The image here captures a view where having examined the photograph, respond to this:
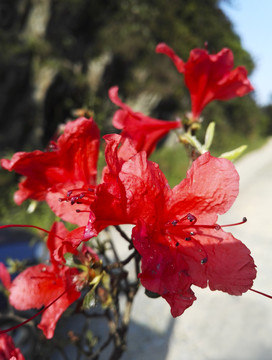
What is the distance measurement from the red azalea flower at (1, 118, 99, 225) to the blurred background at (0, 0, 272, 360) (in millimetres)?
1869

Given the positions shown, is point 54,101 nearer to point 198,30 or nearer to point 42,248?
point 42,248

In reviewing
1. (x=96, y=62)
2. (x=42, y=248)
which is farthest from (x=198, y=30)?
(x=42, y=248)

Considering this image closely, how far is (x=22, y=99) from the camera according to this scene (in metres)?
6.10

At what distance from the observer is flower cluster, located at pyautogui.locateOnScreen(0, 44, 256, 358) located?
63 cm

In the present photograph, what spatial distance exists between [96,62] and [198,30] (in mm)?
6517

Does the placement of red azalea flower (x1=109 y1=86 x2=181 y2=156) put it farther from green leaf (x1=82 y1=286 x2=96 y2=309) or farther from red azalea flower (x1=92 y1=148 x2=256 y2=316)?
green leaf (x1=82 y1=286 x2=96 y2=309)

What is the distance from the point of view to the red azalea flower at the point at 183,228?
630 millimetres

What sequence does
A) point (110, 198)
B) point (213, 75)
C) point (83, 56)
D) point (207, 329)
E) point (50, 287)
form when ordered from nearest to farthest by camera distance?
1. point (110, 198)
2. point (50, 287)
3. point (213, 75)
4. point (207, 329)
5. point (83, 56)

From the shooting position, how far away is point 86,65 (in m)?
8.37

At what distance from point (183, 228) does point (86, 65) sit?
829cm

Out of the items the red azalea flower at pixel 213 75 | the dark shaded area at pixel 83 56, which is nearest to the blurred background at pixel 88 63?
the dark shaded area at pixel 83 56

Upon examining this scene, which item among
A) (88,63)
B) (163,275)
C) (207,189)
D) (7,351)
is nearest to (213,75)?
(207,189)

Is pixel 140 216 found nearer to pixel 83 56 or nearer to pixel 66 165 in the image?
pixel 66 165

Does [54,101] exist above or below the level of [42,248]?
below
